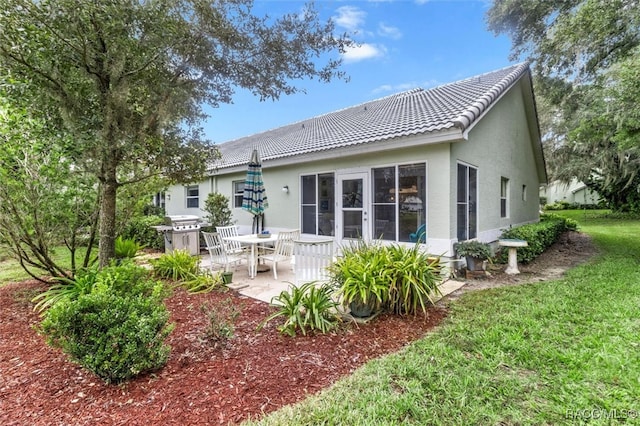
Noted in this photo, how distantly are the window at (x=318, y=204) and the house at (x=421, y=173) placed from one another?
3 cm

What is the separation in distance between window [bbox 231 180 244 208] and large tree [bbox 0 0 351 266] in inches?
217

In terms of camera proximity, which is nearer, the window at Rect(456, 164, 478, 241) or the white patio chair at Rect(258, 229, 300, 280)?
the white patio chair at Rect(258, 229, 300, 280)

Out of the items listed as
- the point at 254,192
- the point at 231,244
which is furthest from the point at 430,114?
the point at 231,244

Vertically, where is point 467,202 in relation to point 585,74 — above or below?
below

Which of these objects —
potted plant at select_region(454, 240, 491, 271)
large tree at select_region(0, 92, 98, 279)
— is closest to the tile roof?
potted plant at select_region(454, 240, 491, 271)

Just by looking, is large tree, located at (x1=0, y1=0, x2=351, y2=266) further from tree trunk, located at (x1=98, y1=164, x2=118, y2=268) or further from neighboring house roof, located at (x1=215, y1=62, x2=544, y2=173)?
neighboring house roof, located at (x1=215, y1=62, x2=544, y2=173)

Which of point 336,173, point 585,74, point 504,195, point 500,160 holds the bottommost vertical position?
point 504,195

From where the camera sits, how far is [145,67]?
466 centimetres

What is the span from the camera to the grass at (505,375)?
2338mm

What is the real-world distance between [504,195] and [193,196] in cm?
1279

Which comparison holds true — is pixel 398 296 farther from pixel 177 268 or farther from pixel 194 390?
pixel 177 268

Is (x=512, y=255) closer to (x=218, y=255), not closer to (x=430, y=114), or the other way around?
(x=430, y=114)

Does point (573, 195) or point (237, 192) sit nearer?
point (237, 192)

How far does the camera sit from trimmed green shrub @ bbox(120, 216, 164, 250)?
10.5 metres
